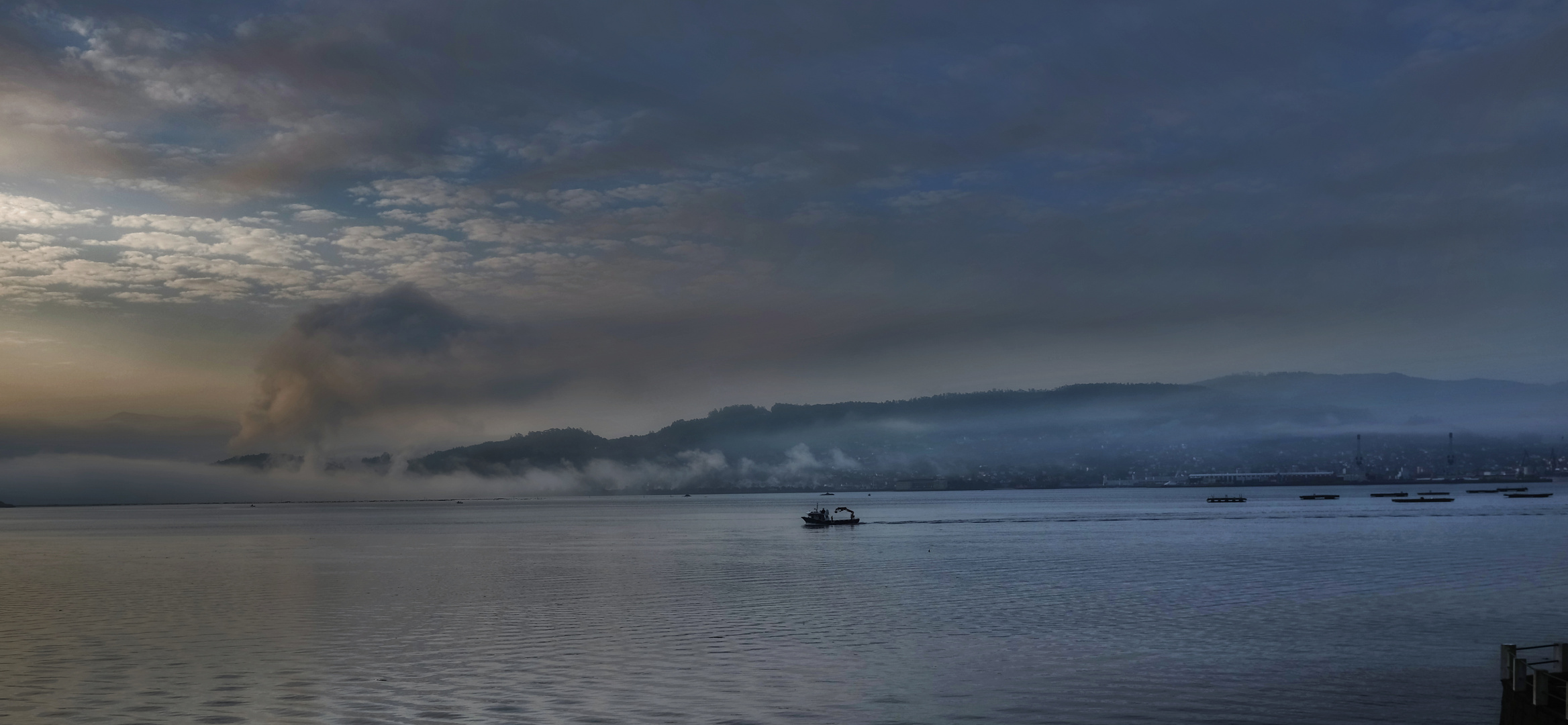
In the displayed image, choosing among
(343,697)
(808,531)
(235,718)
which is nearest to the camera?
(235,718)

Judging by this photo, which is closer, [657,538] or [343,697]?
[343,697]

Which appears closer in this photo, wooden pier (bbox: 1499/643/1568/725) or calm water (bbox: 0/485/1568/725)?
wooden pier (bbox: 1499/643/1568/725)

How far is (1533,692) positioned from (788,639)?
30209 millimetres

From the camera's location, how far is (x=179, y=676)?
4200 centimetres

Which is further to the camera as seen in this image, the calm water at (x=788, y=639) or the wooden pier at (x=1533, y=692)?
the calm water at (x=788, y=639)

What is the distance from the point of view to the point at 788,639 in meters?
50.2

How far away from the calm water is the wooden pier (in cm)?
625

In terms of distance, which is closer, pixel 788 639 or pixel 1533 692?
pixel 1533 692

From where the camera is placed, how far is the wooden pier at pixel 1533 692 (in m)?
24.6

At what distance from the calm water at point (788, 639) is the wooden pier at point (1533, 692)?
20.5ft

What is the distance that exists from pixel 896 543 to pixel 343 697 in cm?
10751

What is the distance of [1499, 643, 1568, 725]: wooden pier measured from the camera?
80.8ft

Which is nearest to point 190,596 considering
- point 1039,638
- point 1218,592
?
point 1039,638

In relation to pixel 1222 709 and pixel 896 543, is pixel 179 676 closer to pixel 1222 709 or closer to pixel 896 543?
pixel 1222 709
